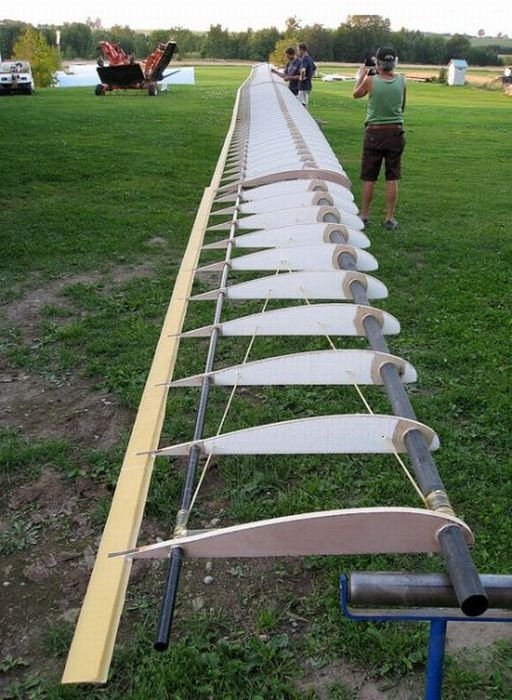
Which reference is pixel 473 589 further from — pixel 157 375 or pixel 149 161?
pixel 149 161

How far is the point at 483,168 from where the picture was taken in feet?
45.6

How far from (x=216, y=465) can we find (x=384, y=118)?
560 cm

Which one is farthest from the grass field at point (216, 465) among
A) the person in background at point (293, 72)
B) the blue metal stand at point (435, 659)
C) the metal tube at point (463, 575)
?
the person in background at point (293, 72)

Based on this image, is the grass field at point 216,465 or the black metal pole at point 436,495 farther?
the grass field at point 216,465

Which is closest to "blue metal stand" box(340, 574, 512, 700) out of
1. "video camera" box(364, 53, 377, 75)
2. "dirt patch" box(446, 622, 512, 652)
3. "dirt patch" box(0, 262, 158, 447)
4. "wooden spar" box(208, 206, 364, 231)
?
"dirt patch" box(446, 622, 512, 652)

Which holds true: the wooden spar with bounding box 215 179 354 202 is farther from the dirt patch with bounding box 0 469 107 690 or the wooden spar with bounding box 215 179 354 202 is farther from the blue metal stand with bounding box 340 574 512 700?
the blue metal stand with bounding box 340 574 512 700

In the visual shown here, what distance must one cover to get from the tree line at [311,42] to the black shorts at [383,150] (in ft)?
285

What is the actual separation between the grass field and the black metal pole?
1.17 meters

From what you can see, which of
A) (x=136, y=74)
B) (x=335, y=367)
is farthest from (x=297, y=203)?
(x=136, y=74)

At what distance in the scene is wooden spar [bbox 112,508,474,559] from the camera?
68.8 inches

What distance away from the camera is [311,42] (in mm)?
91625

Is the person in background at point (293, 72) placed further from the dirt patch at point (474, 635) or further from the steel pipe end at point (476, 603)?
the steel pipe end at point (476, 603)

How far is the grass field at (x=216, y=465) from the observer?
2.84m

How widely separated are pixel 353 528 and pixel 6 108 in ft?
70.8
